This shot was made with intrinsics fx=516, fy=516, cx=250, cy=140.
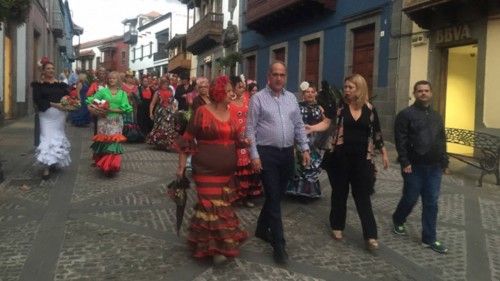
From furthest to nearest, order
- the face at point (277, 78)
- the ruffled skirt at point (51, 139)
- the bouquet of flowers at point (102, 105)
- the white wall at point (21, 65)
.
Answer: the white wall at point (21, 65) < the bouquet of flowers at point (102, 105) < the ruffled skirt at point (51, 139) < the face at point (277, 78)

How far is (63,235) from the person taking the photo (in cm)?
518

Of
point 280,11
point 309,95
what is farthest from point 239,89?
point 280,11

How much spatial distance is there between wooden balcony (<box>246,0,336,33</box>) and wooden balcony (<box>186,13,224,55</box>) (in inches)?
195

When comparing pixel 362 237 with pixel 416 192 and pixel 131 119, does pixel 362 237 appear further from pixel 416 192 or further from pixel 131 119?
pixel 131 119

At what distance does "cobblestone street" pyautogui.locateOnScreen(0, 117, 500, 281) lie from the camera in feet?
14.3

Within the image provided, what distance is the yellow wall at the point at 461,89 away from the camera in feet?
40.8

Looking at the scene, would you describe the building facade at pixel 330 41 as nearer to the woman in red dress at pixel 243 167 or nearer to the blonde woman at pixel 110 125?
the woman in red dress at pixel 243 167

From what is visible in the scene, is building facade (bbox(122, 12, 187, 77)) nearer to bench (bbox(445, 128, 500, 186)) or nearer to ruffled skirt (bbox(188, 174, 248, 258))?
bench (bbox(445, 128, 500, 186))

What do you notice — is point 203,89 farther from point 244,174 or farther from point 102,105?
point 102,105

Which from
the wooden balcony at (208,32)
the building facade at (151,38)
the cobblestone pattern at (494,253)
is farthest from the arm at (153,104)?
the building facade at (151,38)

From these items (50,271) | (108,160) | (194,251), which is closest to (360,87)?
(194,251)

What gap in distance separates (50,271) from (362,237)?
3094mm

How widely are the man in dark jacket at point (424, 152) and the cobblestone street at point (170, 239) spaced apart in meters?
0.37

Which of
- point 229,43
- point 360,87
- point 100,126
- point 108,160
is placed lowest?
point 108,160
